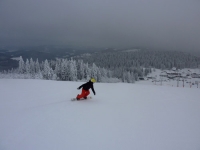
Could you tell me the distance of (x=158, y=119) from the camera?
17.6 feet

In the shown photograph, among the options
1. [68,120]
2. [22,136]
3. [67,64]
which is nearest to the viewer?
[22,136]

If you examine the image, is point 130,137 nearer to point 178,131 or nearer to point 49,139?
point 178,131

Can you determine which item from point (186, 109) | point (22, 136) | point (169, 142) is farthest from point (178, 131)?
point (22, 136)

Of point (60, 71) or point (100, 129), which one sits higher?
point (60, 71)

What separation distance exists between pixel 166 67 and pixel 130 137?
148 meters

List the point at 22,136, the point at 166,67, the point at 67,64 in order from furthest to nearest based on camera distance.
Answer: the point at 166,67 → the point at 67,64 → the point at 22,136

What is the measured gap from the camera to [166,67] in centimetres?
13712

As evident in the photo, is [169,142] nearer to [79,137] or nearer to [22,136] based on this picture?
[79,137]

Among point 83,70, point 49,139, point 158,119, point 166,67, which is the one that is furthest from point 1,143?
point 166,67

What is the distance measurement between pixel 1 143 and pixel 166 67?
149961mm

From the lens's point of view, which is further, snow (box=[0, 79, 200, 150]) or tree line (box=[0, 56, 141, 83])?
tree line (box=[0, 56, 141, 83])

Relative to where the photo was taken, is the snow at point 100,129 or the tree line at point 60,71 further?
the tree line at point 60,71

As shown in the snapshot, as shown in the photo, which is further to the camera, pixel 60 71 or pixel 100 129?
pixel 60 71

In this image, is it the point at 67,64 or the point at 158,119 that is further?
the point at 67,64
